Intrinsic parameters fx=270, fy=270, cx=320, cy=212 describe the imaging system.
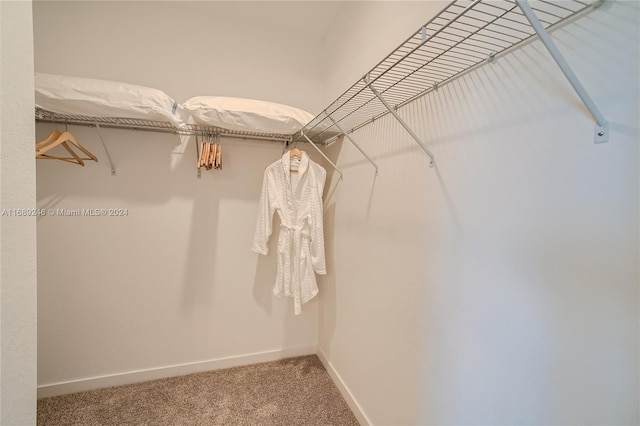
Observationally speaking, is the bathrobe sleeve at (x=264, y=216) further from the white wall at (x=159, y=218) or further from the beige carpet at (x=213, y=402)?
the beige carpet at (x=213, y=402)

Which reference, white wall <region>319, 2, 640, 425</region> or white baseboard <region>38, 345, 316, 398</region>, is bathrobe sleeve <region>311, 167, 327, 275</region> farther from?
white baseboard <region>38, 345, 316, 398</region>

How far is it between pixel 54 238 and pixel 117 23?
1.50 meters

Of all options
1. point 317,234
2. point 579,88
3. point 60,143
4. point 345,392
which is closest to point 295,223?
point 317,234

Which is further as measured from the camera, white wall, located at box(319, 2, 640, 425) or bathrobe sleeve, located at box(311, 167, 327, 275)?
bathrobe sleeve, located at box(311, 167, 327, 275)

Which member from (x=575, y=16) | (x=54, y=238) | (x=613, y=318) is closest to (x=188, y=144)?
(x=54, y=238)

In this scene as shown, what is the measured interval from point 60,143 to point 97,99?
1.19 feet

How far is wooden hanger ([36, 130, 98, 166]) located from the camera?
151 cm

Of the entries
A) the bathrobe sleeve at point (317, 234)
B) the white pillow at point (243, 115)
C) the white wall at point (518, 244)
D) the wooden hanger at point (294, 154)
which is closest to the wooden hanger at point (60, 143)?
the white pillow at point (243, 115)

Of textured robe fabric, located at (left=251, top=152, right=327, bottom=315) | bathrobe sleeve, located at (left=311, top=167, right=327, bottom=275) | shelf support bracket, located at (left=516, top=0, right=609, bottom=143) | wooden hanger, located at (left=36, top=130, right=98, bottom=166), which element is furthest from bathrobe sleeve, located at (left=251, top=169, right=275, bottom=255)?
shelf support bracket, located at (left=516, top=0, right=609, bottom=143)

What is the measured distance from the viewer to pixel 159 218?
6.49 ft

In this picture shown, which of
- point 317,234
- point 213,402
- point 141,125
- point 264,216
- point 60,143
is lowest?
point 213,402

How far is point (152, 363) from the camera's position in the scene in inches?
79.8

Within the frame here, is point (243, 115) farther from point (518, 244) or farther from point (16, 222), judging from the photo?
point (518, 244)

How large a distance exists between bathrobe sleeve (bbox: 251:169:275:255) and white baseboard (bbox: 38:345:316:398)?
99 centimetres
